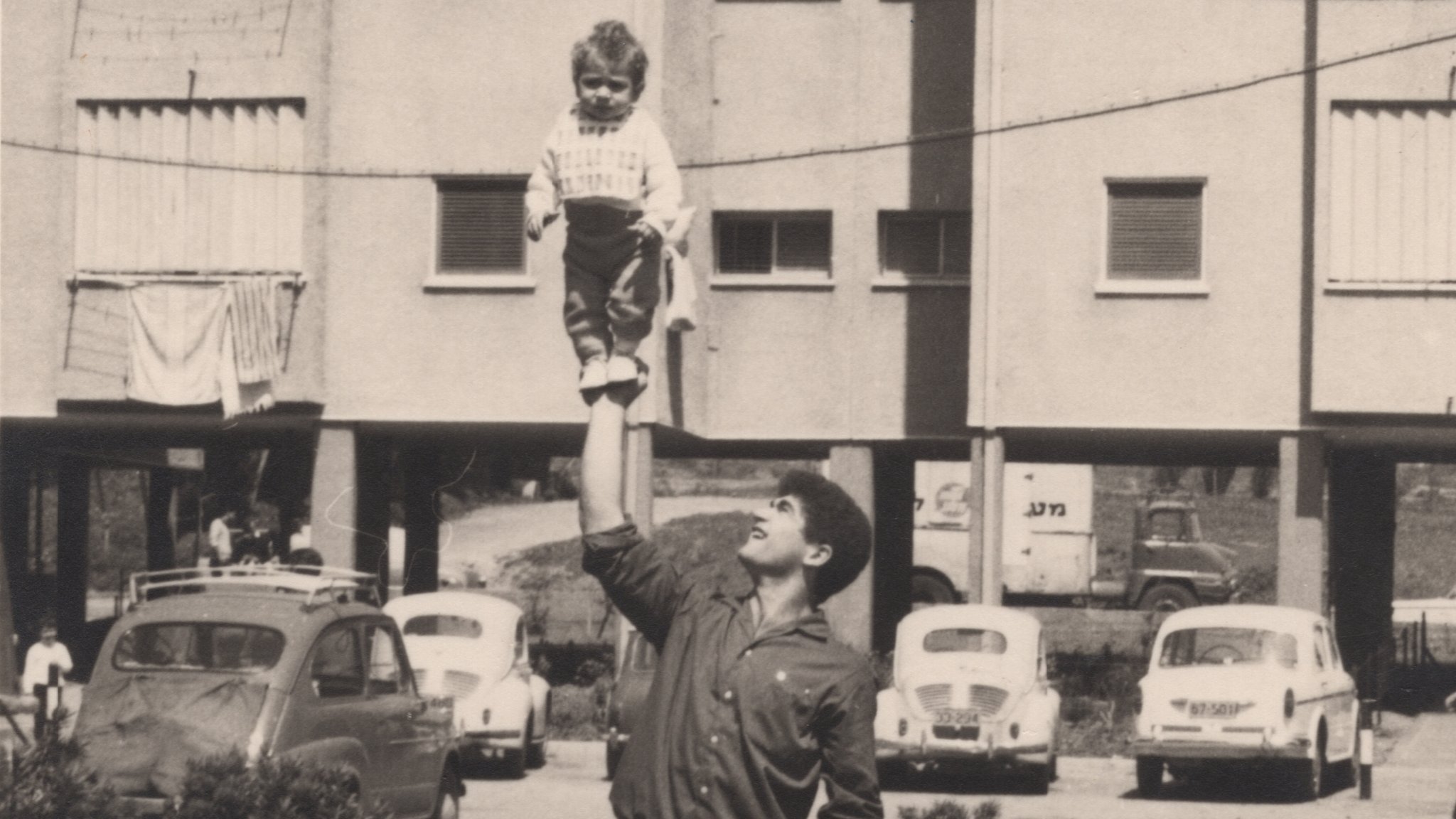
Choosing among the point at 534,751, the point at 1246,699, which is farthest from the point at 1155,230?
the point at 534,751

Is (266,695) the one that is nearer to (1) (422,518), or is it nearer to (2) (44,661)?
(2) (44,661)

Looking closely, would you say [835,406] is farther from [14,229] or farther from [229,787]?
[229,787]

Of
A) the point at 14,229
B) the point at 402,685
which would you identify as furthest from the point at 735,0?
the point at 402,685

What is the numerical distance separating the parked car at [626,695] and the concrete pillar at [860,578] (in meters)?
4.54

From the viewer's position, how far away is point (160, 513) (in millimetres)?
40906

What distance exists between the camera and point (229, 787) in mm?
9164

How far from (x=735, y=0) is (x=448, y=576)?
28775 millimetres

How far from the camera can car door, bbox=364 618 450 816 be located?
15641 millimetres

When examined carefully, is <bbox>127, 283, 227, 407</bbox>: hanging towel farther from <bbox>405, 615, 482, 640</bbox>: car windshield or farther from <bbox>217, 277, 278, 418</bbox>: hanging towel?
<bbox>405, 615, 482, 640</bbox>: car windshield

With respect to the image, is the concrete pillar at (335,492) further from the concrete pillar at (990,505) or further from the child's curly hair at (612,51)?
the child's curly hair at (612,51)

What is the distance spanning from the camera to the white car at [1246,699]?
22.4m

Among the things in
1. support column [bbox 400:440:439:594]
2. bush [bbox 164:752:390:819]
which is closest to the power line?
support column [bbox 400:440:439:594]

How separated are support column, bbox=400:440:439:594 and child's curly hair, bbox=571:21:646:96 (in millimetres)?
28358

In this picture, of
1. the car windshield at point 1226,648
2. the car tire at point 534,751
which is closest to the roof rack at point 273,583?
the car tire at point 534,751
